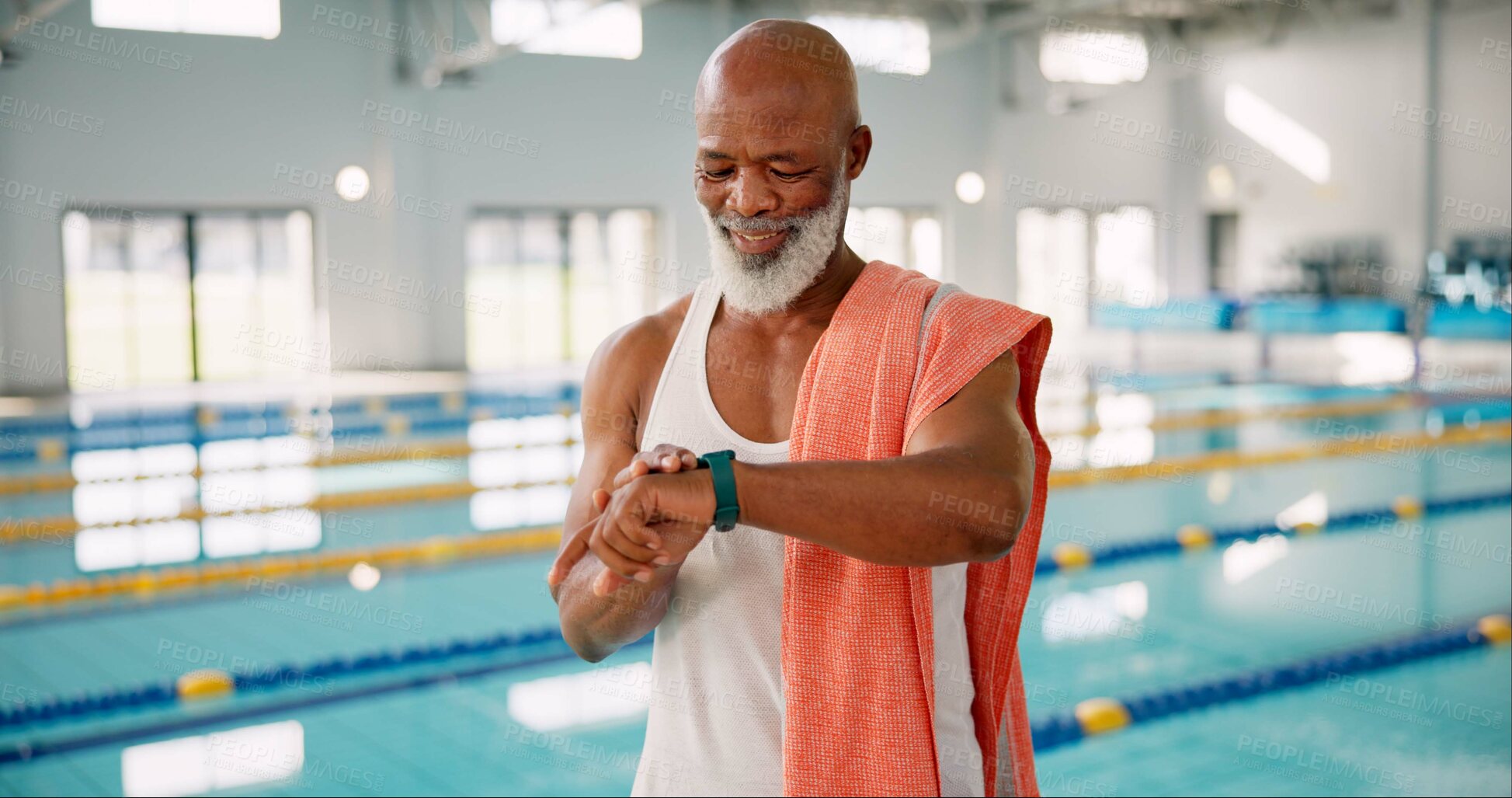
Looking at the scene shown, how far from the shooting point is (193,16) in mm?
13617

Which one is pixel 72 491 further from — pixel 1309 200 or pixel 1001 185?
pixel 1309 200

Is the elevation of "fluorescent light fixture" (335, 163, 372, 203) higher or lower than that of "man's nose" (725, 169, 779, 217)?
higher

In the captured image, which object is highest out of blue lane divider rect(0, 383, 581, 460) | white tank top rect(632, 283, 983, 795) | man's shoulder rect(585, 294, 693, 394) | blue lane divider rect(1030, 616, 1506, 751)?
man's shoulder rect(585, 294, 693, 394)

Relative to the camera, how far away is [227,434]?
10445 millimetres

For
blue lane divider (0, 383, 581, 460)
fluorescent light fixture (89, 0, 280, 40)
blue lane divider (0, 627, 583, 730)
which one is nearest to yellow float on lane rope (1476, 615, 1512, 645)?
blue lane divider (0, 627, 583, 730)

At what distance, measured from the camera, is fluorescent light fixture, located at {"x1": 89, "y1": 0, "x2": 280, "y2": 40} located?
43.3 ft

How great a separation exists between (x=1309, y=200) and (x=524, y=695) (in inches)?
715

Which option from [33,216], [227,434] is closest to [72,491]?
[227,434]
